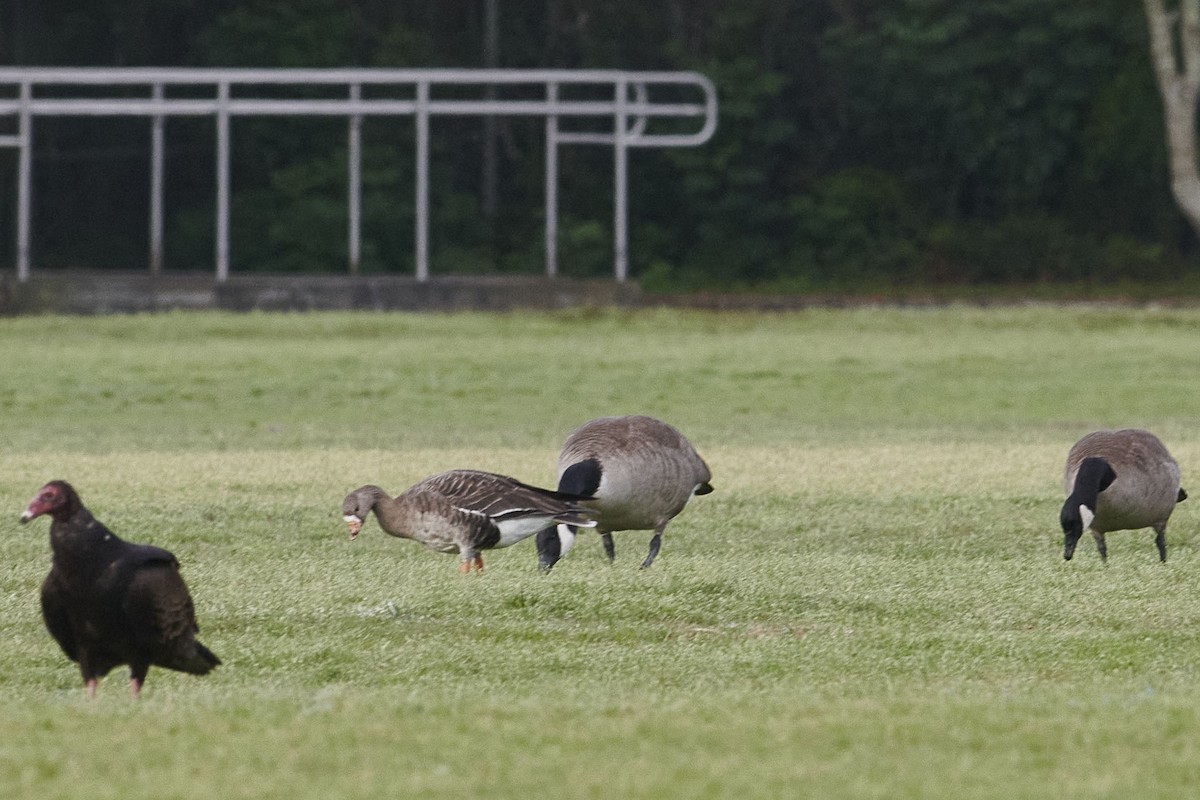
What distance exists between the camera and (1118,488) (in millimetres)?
10906

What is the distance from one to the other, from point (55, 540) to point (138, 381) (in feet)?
54.7

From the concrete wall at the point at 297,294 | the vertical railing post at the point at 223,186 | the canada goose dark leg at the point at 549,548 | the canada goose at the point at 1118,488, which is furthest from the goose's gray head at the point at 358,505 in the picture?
the vertical railing post at the point at 223,186

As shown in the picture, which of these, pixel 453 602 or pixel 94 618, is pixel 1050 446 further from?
pixel 94 618

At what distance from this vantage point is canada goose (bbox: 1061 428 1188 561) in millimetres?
10805

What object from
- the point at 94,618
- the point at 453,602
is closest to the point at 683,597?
the point at 453,602

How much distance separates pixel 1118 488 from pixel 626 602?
2.73 meters

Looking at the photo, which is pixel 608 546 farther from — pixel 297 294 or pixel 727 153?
pixel 727 153

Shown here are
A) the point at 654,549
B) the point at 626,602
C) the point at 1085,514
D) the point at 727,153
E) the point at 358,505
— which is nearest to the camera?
the point at 626,602

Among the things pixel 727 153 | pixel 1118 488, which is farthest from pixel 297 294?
pixel 1118 488

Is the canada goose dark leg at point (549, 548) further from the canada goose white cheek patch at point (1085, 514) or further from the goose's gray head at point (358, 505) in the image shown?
the canada goose white cheek patch at point (1085, 514)

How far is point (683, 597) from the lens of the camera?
9852 mm

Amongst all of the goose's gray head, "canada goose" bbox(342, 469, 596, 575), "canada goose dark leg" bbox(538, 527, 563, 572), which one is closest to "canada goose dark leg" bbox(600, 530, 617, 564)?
"canada goose dark leg" bbox(538, 527, 563, 572)

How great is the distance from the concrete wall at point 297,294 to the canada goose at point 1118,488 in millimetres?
16505

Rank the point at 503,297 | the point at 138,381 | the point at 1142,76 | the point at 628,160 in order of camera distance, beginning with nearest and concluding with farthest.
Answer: the point at 138,381
the point at 503,297
the point at 1142,76
the point at 628,160
